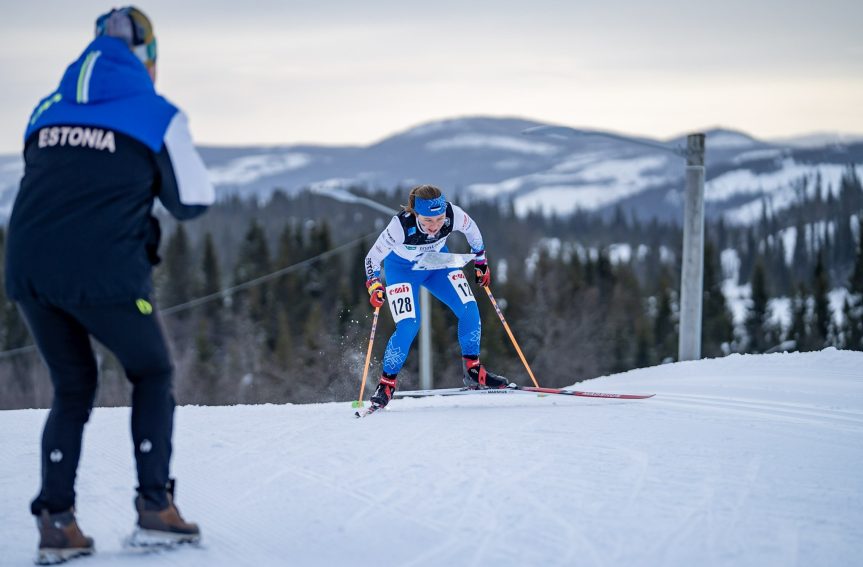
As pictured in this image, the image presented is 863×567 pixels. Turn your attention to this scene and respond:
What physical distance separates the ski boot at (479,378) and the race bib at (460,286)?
62cm

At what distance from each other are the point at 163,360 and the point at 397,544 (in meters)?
1.19

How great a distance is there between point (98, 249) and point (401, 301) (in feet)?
14.8

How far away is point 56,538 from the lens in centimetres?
338

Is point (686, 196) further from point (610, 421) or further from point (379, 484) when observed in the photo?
point (379, 484)

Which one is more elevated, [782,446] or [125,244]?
[125,244]

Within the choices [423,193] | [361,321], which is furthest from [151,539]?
[361,321]

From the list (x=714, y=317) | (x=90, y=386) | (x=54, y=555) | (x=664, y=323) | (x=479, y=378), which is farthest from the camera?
(x=664, y=323)

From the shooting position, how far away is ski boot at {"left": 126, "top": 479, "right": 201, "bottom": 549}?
347 cm

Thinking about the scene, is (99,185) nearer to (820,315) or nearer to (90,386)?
(90,386)

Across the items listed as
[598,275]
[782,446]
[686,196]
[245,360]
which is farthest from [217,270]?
[782,446]

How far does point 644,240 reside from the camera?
155 m

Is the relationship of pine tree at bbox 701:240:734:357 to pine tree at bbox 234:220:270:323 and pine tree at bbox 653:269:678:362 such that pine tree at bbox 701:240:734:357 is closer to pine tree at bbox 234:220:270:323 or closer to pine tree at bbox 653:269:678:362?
pine tree at bbox 653:269:678:362

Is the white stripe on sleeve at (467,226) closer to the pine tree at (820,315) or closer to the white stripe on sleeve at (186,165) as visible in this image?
the white stripe on sleeve at (186,165)

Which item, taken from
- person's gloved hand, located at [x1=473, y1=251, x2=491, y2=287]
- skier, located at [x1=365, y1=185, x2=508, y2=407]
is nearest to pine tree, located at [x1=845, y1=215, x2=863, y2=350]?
person's gloved hand, located at [x1=473, y1=251, x2=491, y2=287]
